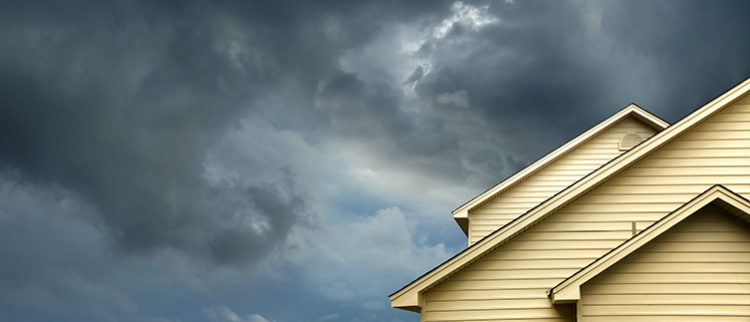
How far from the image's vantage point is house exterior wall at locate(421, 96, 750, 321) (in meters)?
10.3

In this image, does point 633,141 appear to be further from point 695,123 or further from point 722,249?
point 722,249

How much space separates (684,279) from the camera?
9023mm

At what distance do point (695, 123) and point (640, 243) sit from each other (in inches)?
166

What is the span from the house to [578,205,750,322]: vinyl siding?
2cm

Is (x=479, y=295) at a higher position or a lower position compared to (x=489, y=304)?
higher

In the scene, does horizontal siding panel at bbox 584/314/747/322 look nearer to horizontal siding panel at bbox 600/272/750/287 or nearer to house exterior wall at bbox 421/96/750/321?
horizontal siding panel at bbox 600/272/750/287

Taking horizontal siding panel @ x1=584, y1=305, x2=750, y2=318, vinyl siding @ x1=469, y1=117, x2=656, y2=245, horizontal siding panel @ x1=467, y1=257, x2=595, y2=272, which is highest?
vinyl siding @ x1=469, y1=117, x2=656, y2=245

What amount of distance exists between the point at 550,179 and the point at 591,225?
7.61m

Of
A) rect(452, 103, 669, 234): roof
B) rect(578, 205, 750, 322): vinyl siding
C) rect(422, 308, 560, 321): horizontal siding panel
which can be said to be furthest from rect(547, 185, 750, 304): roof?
rect(452, 103, 669, 234): roof

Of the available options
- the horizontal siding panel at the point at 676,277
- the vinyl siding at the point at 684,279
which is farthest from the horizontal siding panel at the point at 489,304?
the horizontal siding panel at the point at 676,277

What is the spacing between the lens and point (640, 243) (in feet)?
29.3

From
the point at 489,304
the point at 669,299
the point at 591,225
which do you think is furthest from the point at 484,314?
the point at 669,299

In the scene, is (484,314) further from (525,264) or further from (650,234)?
(650,234)

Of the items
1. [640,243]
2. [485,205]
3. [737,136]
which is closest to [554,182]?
[485,205]
